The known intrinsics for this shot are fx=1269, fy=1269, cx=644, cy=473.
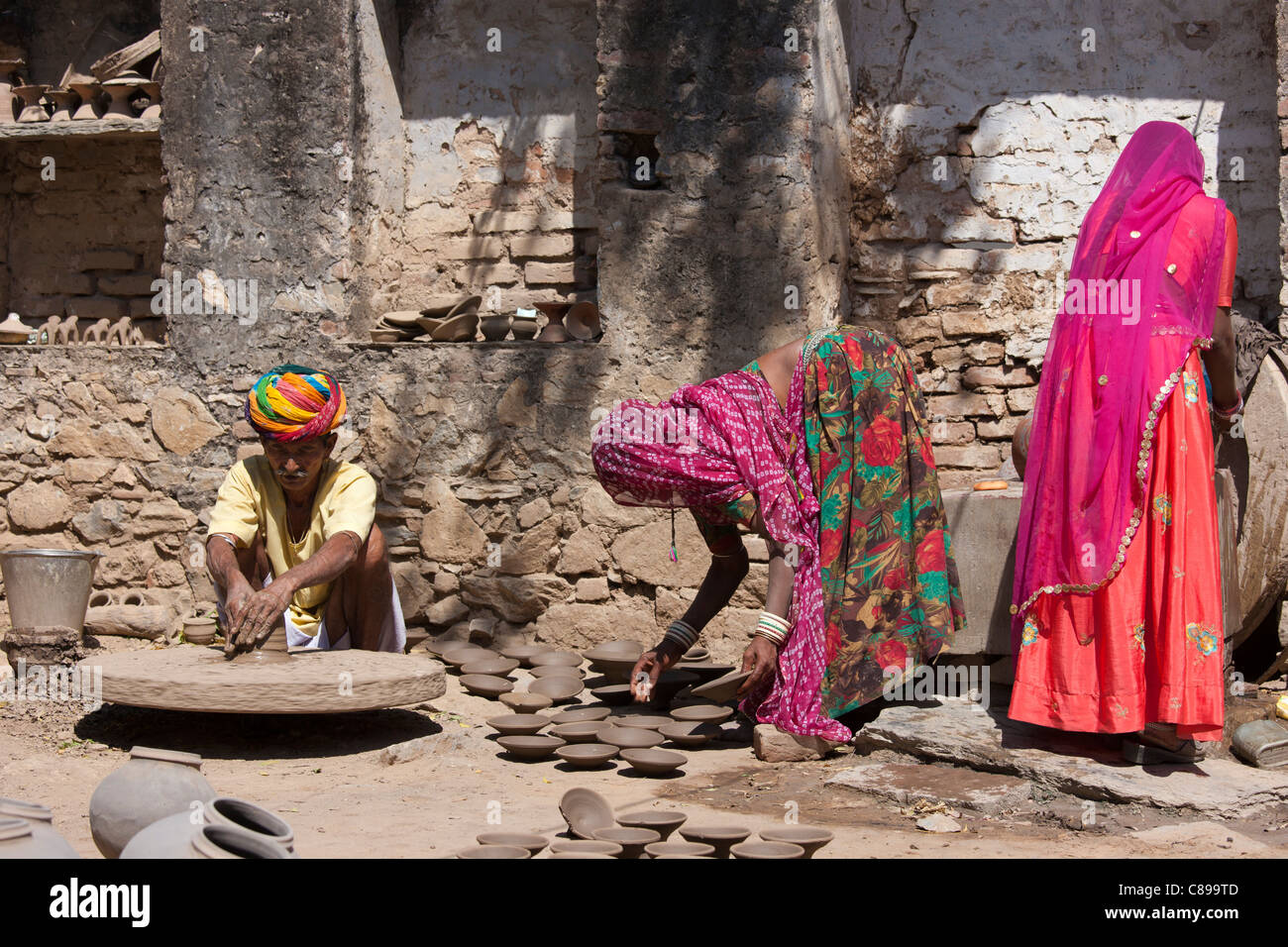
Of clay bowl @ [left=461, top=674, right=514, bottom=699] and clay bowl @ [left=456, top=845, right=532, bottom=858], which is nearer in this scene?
clay bowl @ [left=456, top=845, right=532, bottom=858]

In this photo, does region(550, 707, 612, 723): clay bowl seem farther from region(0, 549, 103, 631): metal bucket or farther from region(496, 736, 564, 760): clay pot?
region(0, 549, 103, 631): metal bucket

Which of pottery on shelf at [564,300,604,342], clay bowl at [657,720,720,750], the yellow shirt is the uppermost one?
pottery on shelf at [564,300,604,342]

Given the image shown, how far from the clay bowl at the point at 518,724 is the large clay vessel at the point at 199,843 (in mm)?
1749

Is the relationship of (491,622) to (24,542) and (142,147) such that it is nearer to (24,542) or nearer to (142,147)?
(24,542)

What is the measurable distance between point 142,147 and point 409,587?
3.04m

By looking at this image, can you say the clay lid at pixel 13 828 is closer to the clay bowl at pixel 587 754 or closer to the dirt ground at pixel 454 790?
the dirt ground at pixel 454 790

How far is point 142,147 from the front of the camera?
22.7 ft

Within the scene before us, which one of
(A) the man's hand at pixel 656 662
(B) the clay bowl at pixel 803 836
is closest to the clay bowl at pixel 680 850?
(B) the clay bowl at pixel 803 836

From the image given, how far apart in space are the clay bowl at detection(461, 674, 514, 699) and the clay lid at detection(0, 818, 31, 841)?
99.3 inches

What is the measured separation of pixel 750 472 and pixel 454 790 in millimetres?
1350

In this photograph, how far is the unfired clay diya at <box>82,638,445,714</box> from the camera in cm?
394

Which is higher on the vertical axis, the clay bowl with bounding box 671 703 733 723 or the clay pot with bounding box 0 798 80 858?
the clay pot with bounding box 0 798 80 858

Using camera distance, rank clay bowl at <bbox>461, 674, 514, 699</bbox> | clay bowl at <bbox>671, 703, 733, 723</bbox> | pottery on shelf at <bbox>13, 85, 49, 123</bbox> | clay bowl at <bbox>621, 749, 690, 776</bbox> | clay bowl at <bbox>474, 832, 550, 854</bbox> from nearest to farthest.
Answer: clay bowl at <bbox>474, 832, 550, 854</bbox> < clay bowl at <bbox>621, 749, 690, 776</bbox> < clay bowl at <bbox>671, 703, 733, 723</bbox> < clay bowl at <bbox>461, 674, 514, 699</bbox> < pottery on shelf at <bbox>13, 85, 49, 123</bbox>

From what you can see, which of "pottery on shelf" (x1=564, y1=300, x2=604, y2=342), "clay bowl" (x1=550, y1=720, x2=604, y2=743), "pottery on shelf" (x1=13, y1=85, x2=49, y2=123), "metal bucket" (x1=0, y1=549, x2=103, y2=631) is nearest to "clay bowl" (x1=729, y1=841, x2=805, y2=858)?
"clay bowl" (x1=550, y1=720, x2=604, y2=743)
